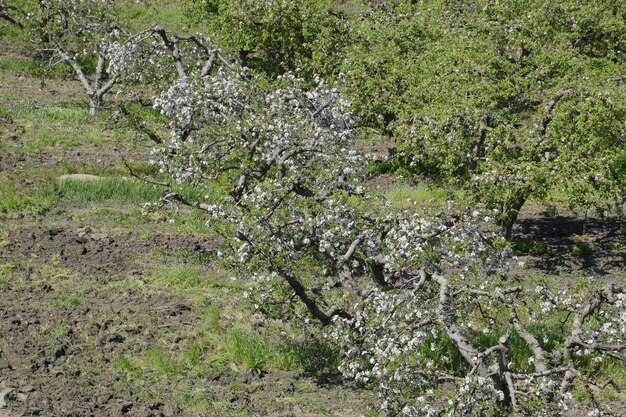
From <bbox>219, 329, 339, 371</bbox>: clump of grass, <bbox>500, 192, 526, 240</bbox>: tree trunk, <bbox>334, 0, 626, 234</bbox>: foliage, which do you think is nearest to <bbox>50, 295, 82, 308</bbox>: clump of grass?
<bbox>219, 329, 339, 371</bbox>: clump of grass

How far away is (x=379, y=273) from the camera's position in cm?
1099

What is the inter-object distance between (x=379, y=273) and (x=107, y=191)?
7.93 meters

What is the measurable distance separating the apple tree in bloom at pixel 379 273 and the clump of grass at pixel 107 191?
3435mm

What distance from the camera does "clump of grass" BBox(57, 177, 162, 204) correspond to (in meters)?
16.6

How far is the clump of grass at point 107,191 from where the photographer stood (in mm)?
16625

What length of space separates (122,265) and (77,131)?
28.8ft

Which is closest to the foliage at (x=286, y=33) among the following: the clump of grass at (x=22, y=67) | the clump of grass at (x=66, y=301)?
→ the clump of grass at (x=22, y=67)

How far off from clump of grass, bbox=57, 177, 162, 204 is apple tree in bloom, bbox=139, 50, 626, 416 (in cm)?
343

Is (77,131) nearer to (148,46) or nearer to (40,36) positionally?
(148,46)

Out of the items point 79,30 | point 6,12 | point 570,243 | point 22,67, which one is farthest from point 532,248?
point 6,12

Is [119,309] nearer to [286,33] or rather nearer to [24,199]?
[24,199]

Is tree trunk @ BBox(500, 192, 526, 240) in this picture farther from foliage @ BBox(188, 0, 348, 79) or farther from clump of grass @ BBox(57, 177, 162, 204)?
foliage @ BBox(188, 0, 348, 79)

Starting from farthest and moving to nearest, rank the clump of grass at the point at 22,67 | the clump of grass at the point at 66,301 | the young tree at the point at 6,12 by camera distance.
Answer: the clump of grass at the point at 22,67, the young tree at the point at 6,12, the clump of grass at the point at 66,301

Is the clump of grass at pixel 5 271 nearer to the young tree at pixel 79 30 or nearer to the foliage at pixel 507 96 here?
the foliage at pixel 507 96
